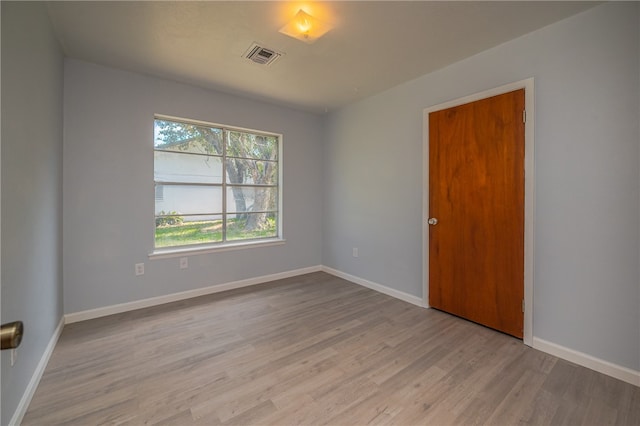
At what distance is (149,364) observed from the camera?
200 centimetres

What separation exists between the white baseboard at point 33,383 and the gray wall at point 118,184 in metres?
Answer: 0.55

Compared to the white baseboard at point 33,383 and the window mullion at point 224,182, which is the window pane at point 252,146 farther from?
the white baseboard at point 33,383

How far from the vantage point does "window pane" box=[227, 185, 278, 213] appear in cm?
377

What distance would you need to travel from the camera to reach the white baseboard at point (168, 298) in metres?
2.71

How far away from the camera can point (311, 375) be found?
1.87m

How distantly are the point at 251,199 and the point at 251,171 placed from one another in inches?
15.6

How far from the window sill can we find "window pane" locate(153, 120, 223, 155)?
119 centimetres

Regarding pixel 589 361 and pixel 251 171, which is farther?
pixel 251 171

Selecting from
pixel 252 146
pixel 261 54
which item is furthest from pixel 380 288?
pixel 261 54

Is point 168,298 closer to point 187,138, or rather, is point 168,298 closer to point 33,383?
point 33,383

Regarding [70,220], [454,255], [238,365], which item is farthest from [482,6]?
[70,220]

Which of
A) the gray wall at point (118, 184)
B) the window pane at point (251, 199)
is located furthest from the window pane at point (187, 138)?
the window pane at point (251, 199)

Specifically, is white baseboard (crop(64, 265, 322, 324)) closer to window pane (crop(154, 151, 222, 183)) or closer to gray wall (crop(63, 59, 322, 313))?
gray wall (crop(63, 59, 322, 313))

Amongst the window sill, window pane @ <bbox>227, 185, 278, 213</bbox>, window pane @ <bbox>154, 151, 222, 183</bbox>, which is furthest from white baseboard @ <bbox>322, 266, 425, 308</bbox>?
window pane @ <bbox>154, 151, 222, 183</bbox>
